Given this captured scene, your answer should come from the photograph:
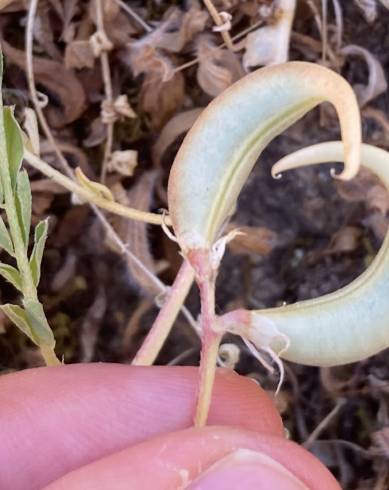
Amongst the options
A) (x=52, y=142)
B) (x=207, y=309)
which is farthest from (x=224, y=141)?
(x=52, y=142)

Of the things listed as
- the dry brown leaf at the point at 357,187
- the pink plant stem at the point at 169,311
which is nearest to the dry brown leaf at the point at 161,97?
the dry brown leaf at the point at 357,187

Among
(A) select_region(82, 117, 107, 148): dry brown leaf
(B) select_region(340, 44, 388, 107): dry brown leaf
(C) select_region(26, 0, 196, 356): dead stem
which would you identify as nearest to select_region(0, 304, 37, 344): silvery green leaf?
(C) select_region(26, 0, 196, 356): dead stem

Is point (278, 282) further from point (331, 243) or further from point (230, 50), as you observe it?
point (230, 50)

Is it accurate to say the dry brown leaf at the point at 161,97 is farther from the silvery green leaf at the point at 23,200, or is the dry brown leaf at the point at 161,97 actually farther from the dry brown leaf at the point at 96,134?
the silvery green leaf at the point at 23,200

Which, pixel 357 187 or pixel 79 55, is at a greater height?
pixel 79 55

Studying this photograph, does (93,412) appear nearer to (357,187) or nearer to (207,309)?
(207,309)
